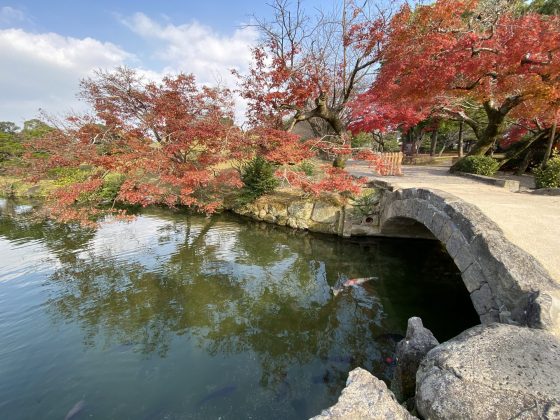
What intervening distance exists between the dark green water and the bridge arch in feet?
6.27

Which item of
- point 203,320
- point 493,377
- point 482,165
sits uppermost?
point 482,165

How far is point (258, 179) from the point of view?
1379 cm

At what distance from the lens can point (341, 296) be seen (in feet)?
23.9

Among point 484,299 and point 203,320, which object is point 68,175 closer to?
point 203,320

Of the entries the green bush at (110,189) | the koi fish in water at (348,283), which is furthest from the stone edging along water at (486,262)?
the green bush at (110,189)

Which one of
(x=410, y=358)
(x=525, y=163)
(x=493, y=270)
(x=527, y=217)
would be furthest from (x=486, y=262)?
(x=525, y=163)

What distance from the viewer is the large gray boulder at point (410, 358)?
378 centimetres

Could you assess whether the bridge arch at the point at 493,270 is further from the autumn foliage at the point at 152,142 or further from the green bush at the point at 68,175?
the green bush at the point at 68,175

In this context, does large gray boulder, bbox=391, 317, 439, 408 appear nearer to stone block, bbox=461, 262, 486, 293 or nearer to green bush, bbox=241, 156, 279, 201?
stone block, bbox=461, 262, 486, 293

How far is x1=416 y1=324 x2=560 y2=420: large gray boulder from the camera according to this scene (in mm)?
2158

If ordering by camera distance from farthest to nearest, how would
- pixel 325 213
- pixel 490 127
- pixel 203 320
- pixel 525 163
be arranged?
pixel 525 163 < pixel 490 127 < pixel 325 213 < pixel 203 320

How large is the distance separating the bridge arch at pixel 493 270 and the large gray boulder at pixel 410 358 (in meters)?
0.94

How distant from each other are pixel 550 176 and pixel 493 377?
35.3 feet

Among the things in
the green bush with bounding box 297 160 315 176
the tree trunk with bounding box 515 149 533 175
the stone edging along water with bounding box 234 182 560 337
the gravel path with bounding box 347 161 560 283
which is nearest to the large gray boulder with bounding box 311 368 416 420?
the stone edging along water with bounding box 234 182 560 337
